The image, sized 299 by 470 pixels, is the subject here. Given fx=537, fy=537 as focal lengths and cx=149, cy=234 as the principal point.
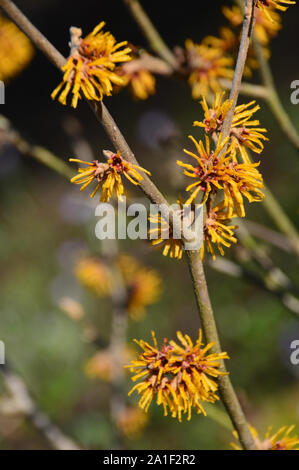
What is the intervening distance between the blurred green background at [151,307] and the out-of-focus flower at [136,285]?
129 millimetres

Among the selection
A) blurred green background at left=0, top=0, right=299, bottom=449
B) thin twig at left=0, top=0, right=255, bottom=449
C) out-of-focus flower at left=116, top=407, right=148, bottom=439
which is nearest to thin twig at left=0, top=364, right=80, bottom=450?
blurred green background at left=0, top=0, right=299, bottom=449

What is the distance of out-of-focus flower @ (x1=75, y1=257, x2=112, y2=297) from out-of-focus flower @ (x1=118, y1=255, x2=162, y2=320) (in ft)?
0.24

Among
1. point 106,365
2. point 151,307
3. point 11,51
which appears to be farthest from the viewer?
point 151,307

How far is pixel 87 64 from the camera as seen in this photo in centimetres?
80

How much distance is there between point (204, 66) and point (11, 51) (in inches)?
25.5

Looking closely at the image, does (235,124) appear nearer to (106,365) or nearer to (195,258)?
(195,258)

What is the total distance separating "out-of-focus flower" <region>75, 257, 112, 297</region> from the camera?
6.56 feet

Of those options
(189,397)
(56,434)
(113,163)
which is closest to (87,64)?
(113,163)

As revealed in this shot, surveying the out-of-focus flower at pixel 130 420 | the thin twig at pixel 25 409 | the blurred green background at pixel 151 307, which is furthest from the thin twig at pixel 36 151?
the out-of-focus flower at pixel 130 420

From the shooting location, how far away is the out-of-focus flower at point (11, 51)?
5.26ft

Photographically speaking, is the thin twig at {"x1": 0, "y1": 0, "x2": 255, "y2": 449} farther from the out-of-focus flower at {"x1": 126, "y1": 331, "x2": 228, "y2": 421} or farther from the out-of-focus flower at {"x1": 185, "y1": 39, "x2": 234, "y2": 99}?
the out-of-focus flower at {"x1": 185, "y1": 39, "x2": 234, "y2": 99}

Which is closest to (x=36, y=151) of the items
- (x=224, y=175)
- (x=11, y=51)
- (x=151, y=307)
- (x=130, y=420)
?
(x=11, y=51)

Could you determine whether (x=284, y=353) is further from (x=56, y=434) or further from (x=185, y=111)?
(x=185, y=111)

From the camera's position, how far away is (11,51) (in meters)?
1.62
